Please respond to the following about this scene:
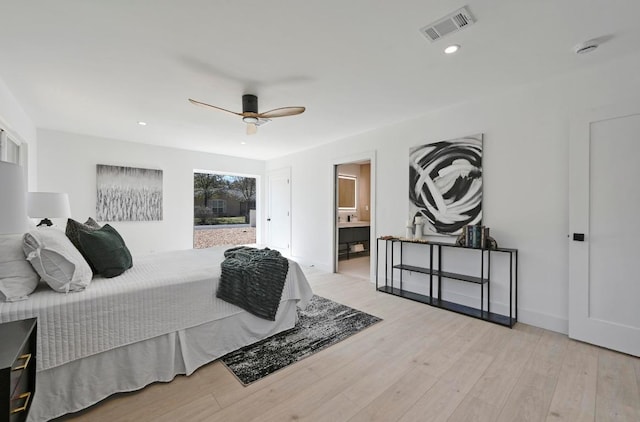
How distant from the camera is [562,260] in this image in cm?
261

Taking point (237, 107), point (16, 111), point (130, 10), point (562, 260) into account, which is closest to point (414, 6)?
point (130, 10)

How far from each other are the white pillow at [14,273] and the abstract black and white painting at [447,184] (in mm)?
3679

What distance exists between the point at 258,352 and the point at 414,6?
2725 millimetres

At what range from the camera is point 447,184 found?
3.37m

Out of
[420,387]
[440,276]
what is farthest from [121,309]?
[440,276]

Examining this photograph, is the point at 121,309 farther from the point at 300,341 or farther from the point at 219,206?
Answer: the point at 219,206

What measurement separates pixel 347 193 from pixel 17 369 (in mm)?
6258

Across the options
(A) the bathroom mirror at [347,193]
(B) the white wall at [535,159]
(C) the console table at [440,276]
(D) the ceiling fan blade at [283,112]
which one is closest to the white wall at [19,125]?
(D) the ceiling fan blade at [283,112]

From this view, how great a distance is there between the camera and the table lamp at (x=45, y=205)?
2959mm

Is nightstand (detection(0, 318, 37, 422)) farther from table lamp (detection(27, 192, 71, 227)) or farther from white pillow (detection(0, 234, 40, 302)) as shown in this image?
table lamp (detection(27, 192, 71, 227))

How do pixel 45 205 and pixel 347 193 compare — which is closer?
pixel 45 205

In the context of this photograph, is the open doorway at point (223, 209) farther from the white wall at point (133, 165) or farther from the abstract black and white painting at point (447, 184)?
the abstract black and white painting at point (447, 184)

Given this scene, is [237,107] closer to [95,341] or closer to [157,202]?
[95,341]

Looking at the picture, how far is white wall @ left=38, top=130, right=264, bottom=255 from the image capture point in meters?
4.28
